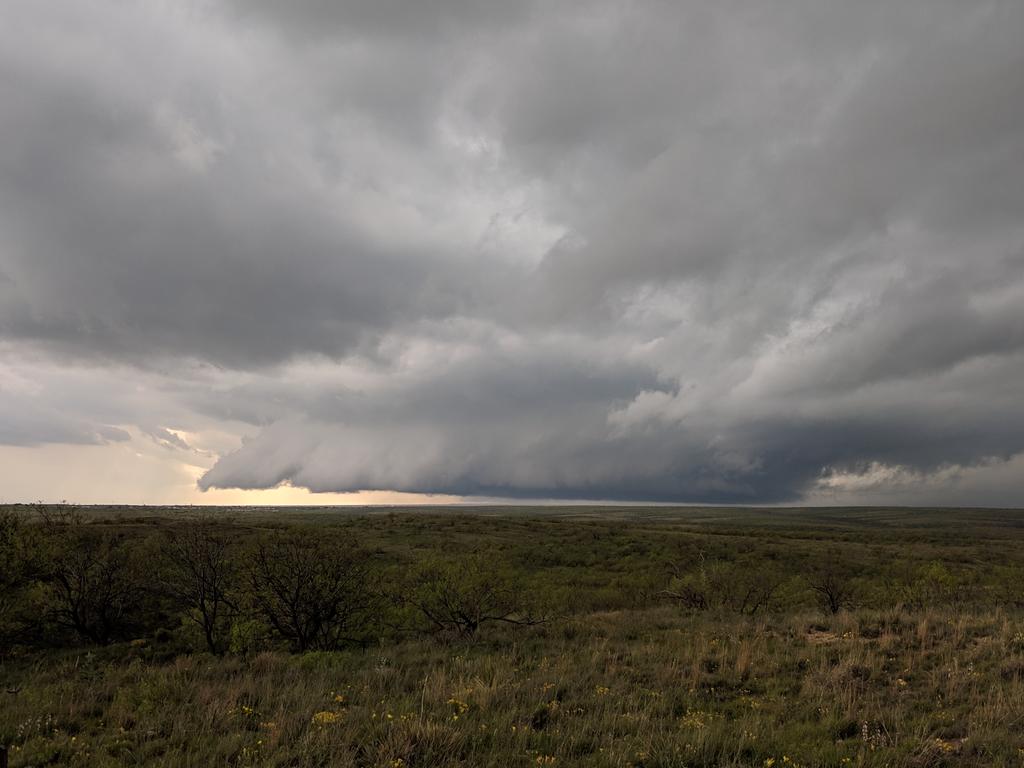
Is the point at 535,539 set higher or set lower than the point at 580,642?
lower

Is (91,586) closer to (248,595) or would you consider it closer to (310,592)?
(248,595)

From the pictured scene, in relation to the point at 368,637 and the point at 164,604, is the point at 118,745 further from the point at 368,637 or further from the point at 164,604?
the point at 164,604

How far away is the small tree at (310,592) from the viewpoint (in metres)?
17.6

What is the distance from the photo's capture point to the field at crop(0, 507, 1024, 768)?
723 cm

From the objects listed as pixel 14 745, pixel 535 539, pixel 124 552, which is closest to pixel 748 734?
pixel 14 745

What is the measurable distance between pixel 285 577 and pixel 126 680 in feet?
21.7

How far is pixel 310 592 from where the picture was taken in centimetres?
1791

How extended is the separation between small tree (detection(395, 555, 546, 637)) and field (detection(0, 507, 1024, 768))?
99 mm

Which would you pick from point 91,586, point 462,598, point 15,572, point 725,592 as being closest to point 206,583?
point 91,586

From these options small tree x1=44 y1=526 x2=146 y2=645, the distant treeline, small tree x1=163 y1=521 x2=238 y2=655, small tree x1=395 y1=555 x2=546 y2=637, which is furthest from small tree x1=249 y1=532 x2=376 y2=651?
small tree x1=44 y1=526 x2=146 y2=645

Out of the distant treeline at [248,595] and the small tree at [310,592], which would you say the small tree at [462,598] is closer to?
the distant treeline at [248,595]

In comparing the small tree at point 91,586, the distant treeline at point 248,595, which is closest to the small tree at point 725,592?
the distant treeline at point 248,595

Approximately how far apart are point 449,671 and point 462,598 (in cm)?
Result: 791

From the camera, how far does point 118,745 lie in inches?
296
